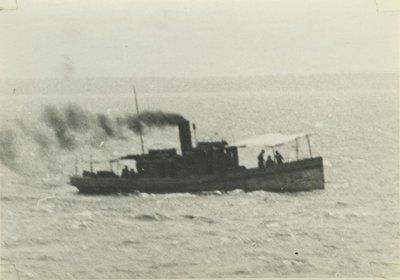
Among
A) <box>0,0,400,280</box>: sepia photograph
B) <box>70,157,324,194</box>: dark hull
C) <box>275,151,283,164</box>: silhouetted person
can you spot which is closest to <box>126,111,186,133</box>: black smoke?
<box>0,0,400,280</box>: sepia photograph

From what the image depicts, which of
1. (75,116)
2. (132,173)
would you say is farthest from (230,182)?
(75,116)

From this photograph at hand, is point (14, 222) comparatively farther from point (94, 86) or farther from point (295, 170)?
point (295, 170)

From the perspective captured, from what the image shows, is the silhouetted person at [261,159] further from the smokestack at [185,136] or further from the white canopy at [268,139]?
the smokestack at [185,136]

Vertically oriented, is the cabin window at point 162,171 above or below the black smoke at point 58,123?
below

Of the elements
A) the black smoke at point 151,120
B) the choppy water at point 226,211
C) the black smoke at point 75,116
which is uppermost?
the black smoke at point 75,116

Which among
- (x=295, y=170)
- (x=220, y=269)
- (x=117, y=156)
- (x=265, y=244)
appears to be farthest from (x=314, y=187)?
(x=117, y=156)

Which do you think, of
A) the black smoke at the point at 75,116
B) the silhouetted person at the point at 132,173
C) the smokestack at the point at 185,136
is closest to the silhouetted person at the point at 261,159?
the smokestack at the point at 185,136
